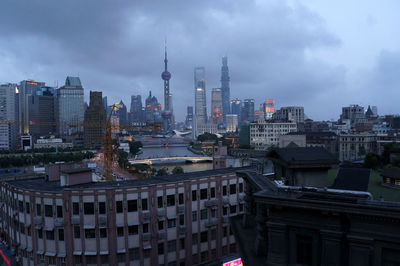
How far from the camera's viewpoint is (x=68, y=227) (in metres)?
27.6

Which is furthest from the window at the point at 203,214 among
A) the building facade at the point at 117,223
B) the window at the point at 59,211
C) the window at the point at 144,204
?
the window at the point at 59,211

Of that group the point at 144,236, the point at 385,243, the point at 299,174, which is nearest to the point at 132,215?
the point at 144,236

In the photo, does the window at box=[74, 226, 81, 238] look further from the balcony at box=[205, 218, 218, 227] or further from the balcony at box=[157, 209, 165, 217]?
the balcony at box=[205, 218, 218, 227]

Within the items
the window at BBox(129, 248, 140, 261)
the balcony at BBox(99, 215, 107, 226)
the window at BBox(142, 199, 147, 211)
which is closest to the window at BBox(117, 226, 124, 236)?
the balcony at BBox(99, 215, 107, 226)

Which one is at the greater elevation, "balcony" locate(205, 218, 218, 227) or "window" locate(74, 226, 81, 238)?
"window" locate(74, 226, 81, 238)

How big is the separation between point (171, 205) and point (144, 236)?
3958 millimetres

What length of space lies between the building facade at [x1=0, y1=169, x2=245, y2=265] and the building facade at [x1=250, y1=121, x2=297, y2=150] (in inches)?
5787

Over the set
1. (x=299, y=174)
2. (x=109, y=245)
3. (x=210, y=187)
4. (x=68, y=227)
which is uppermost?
(x=299, y=174)

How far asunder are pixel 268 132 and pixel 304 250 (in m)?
173

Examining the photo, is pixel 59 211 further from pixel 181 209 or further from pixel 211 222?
pixel 211 222

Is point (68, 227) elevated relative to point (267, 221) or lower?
lower

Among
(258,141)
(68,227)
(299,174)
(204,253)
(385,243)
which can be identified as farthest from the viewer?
(258,141)

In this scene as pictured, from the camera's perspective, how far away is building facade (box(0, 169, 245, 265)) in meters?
27.6

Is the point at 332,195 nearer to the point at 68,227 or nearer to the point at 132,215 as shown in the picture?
the point at 132,215
